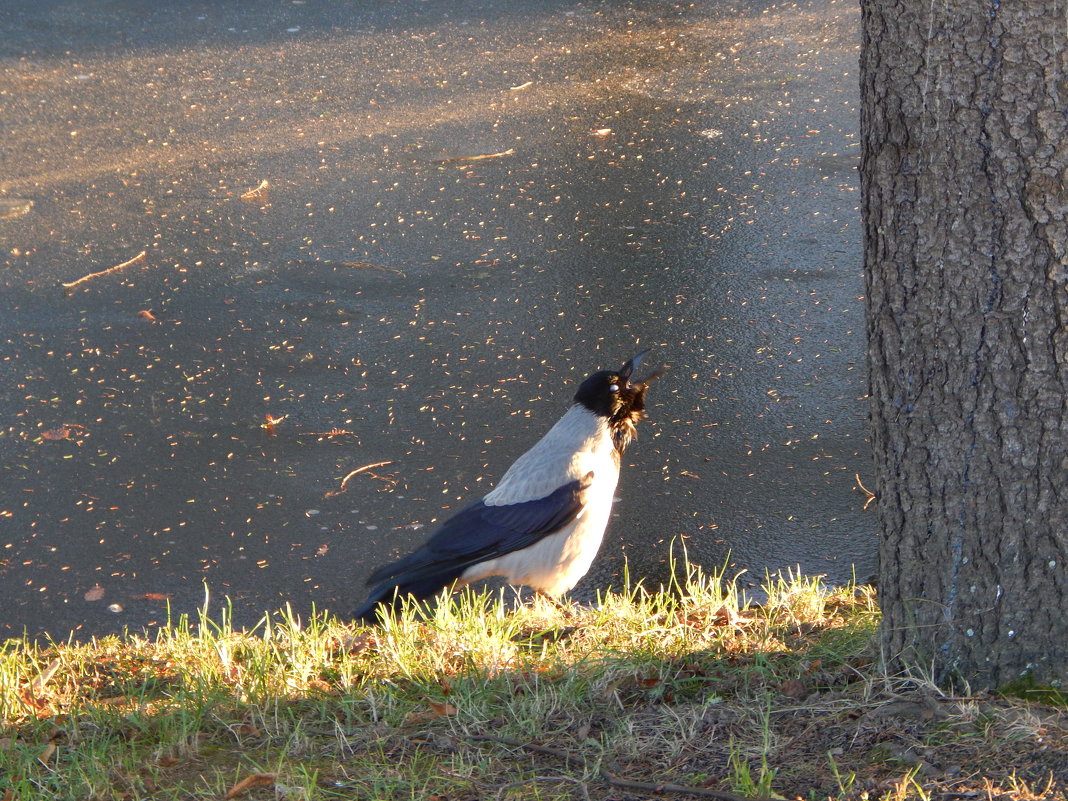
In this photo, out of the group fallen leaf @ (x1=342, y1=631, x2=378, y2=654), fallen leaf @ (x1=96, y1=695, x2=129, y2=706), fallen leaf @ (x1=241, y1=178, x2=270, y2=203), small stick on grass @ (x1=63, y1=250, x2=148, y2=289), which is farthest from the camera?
fallen leaf @ (x1=241, y1=178, x2=270, y2=203)

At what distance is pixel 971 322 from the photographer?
112 inches

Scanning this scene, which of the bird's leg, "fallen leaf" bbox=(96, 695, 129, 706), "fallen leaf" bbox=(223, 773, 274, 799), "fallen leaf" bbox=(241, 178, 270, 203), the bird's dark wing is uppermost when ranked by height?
"fallen leaf" bbox=(241, 178, 270, 203)

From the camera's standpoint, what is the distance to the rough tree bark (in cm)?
270

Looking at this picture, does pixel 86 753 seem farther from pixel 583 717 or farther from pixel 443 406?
pixel 443 406

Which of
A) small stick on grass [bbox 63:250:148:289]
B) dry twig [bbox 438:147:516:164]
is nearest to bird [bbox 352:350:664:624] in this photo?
small stick on grass [bbox 63:250:148:289]

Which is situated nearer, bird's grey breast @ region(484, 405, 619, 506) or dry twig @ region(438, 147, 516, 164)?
bird's grey breast @ region(484, 405, 619, 506)

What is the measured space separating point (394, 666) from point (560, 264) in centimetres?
359

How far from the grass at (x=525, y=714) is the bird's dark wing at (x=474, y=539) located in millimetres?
146

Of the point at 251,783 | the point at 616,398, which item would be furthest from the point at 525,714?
the point at 616,398

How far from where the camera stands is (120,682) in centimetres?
384

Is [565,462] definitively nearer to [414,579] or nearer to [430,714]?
[414,579]

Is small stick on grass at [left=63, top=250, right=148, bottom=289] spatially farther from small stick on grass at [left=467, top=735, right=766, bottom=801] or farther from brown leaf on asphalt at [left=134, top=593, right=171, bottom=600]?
small stick on grass at [left=467, top=735, right=766, bottom=801]

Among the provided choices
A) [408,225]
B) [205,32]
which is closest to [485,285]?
[408,225]

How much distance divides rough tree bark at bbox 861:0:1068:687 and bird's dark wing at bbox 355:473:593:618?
145 centimetres
